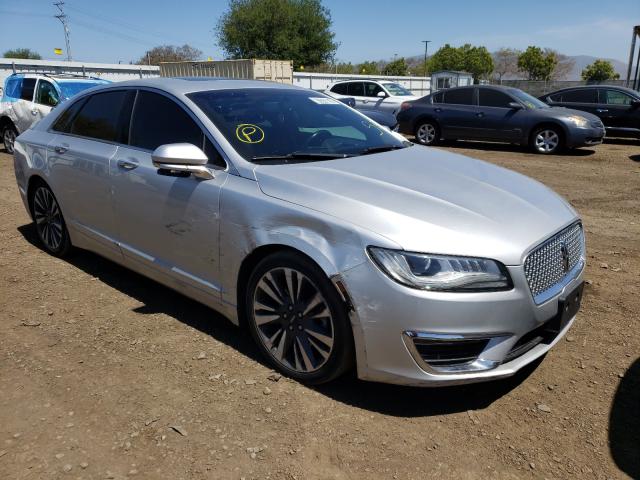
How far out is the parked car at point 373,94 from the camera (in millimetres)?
16141

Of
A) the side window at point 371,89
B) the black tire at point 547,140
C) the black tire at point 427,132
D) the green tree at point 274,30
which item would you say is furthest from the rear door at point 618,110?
the green tree at point 274,30

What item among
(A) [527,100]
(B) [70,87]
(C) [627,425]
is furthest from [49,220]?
(A) [527,100]

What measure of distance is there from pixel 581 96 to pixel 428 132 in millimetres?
4269

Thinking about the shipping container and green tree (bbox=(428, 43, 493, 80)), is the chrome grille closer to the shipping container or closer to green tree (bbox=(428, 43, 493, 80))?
the shipping container

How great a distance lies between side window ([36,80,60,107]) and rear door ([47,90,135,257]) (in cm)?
689

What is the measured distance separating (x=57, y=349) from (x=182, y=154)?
1.53 meters

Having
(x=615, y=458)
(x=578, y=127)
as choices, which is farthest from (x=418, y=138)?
(x=615, y=458)

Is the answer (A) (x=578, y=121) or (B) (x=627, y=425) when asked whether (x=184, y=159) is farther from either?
(A) (x=578, y=121)

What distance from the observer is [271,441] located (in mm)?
2527

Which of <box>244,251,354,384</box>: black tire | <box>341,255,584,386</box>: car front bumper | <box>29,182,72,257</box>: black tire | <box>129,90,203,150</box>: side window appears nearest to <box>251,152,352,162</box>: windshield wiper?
<box>129,90,203,150</box>: side window

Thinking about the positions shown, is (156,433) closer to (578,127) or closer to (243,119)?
(243,119)

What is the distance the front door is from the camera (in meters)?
3.18

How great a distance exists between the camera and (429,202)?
2.68 m

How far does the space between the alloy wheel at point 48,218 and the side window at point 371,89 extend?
1302 centimetres
